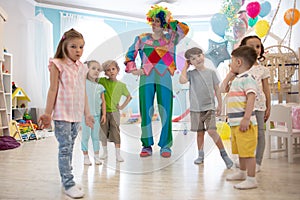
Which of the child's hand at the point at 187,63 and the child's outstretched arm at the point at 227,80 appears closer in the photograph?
the child's outstretched arm at the point at 227,80

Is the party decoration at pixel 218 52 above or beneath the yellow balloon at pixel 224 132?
above

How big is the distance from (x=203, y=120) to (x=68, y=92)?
2.84 ft

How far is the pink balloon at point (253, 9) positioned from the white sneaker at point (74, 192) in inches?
105

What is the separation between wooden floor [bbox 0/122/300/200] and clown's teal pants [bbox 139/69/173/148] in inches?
5.0

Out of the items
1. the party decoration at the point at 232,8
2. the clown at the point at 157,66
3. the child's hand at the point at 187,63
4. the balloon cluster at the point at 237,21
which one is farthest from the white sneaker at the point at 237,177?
the party decoration at the point at 232,8

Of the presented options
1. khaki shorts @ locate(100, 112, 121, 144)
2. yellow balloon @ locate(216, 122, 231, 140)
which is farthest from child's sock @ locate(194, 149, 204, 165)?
yellow balloon @ locate(216, 122, 231, 140)

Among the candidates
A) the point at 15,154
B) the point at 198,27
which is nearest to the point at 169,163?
the point at 15,154

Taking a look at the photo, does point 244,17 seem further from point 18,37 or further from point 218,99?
point 18,37

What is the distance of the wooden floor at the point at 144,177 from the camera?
135 cm

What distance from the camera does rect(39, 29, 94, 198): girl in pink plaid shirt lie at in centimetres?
137

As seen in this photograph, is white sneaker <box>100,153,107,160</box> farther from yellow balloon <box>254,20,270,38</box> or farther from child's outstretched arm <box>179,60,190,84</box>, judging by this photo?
yellow balloon <box>254,20,270,38</box>

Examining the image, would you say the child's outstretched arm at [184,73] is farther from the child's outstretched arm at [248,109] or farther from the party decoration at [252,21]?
the party decoration at [252,21]

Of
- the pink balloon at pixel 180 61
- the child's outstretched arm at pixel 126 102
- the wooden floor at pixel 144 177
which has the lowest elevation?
the wooden floor at pixel 144 177

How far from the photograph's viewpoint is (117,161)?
1.96 meters
